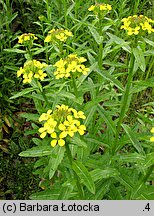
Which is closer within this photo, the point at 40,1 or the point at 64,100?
the point at 64,100

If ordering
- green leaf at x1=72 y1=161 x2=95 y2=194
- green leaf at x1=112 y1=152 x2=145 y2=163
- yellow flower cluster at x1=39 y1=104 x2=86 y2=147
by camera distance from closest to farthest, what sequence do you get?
yellow flower cluster at x1=39 y1=104 x2=86 y2=147 < green leaf at x1=72 y1=161 x2=95 y2=194 < green leaf at x1=112 y1=152 x2=145 y2=163

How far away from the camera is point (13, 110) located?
2830mm

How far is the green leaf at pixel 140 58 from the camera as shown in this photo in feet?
4.68

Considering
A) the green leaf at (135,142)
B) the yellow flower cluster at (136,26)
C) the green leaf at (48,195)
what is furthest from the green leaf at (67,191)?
the yellow flower cluster at (136,26)

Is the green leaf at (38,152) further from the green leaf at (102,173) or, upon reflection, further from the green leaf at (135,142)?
the green leaf at (135,142)

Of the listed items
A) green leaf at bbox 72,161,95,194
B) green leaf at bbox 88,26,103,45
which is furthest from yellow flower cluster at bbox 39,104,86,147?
green leaf at bbox 88,26,103,45

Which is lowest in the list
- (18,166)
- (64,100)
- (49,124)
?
(18,166)

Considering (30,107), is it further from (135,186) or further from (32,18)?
(135,186)

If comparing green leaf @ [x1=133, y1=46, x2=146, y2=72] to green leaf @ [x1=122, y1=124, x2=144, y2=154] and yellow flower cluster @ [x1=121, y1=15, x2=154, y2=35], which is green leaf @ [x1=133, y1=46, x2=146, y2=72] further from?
green leaf @ [x1=122, y1=124, x2=144, y2=154]

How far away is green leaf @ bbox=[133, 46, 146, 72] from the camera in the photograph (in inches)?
56.2

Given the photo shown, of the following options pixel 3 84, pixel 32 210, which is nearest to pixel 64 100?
pixel 32 210

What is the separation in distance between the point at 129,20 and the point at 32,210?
87cm

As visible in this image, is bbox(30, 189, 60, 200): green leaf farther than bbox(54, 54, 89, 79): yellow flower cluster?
Yes

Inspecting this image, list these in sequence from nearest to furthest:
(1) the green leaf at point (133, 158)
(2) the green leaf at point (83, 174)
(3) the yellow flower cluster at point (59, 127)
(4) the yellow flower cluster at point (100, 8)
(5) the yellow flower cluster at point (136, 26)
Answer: (3) the yellow flower cluster at point (59, 127), (2) the green leaf at point (83, 174), (5) the yellow flower cluster at point (136, 26), (1) the green leaf at point (133, 158), (4) the yellow flower cluster at point (100, 8)
